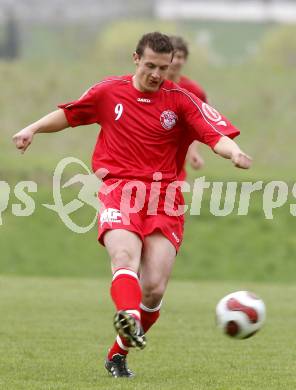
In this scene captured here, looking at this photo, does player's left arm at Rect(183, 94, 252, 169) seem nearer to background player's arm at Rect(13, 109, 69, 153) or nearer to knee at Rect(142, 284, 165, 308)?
background player's arm at Rect(13, 109, 69, 153)

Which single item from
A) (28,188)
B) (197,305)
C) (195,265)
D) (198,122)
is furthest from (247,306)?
(28,188)

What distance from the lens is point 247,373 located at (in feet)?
28.9

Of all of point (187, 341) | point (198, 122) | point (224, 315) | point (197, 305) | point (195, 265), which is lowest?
point (195, 265)

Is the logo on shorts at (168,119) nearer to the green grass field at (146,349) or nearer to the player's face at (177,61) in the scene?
the green grass field at (146,349)

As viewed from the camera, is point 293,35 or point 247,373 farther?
point 293,35

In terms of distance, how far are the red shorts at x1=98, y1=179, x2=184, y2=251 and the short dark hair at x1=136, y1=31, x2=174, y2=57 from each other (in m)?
0.99

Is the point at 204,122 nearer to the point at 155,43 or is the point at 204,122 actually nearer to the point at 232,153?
the point at 232,153

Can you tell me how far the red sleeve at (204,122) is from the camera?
28.1 feet

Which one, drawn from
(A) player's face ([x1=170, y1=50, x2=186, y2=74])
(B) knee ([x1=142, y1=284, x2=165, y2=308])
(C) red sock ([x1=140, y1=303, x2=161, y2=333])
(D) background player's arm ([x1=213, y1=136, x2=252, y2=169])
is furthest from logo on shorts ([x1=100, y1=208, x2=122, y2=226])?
(A) player's face ([x1=170, y1=50, x2=186, y2=74])

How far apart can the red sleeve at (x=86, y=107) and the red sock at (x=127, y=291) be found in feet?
4.55

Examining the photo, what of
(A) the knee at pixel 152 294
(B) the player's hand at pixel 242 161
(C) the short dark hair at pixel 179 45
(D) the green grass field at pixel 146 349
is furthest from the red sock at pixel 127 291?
(C) the short dark hair at pixel 179 45

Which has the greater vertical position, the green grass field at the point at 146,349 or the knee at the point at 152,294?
the knee at the point at 152,294

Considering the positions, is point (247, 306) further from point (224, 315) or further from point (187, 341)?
point (187, 341)

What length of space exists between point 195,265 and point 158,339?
44.7ft
